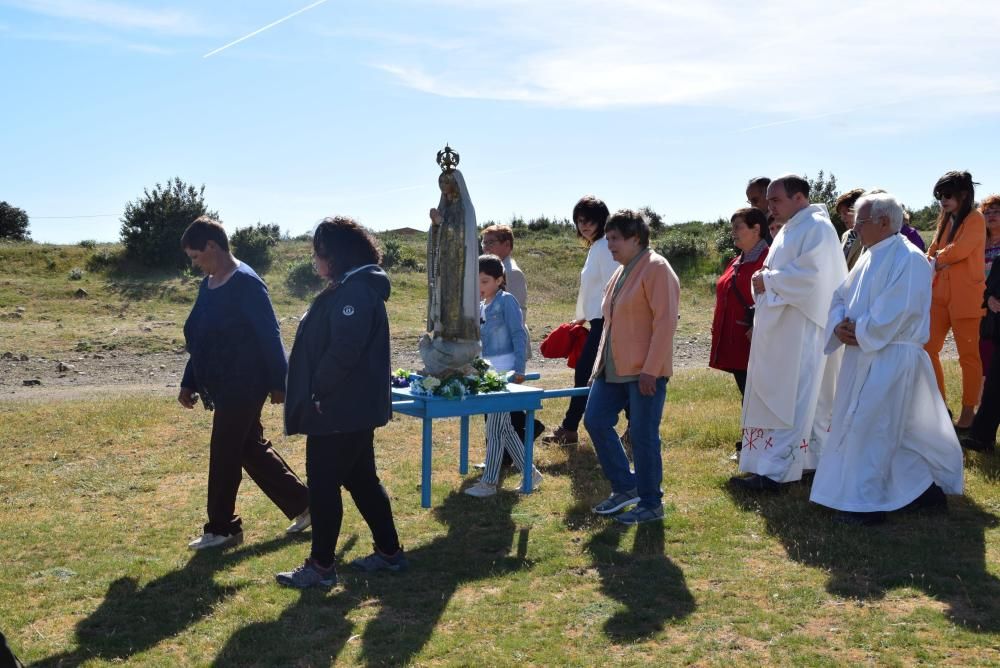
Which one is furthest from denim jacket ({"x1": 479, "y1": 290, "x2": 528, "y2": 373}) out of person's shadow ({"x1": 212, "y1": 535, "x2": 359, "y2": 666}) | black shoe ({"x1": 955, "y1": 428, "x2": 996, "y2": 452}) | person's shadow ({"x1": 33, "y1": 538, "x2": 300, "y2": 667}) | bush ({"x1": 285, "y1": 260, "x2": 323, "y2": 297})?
bush ({"x1": 285, "y1": 260, "x2": 323, "y2": 297})

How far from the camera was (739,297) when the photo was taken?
7.78 metres

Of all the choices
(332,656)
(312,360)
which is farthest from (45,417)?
(332,656)

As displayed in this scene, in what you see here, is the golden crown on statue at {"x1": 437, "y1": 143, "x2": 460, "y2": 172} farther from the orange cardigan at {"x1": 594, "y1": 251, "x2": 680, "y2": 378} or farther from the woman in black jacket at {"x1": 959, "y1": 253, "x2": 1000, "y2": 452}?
the woman in black jacket at {"x1": 959, "y1": 253, "x2": 1000, "y2": 452}

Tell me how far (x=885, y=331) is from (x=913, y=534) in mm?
1201

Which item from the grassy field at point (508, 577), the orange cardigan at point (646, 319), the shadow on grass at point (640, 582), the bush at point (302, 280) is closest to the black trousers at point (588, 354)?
the grassy field at point (508, 577)

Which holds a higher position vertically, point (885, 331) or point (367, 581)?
point (885, 331)

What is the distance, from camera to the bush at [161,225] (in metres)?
24.3

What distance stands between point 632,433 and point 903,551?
67.2 inches

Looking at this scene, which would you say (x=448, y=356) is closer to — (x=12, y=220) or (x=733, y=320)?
(x=733, y=320)

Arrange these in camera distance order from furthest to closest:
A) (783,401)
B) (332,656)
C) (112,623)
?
(783,401) < (112,623) < (332,656)

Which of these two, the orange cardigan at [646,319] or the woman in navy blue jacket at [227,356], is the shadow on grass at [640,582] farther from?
the woman in navy blue jacket at [227,356]

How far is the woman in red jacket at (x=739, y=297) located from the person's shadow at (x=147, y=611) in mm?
3820

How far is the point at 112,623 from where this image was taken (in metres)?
5.17

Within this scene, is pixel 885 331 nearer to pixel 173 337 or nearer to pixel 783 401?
pixel 783 401
